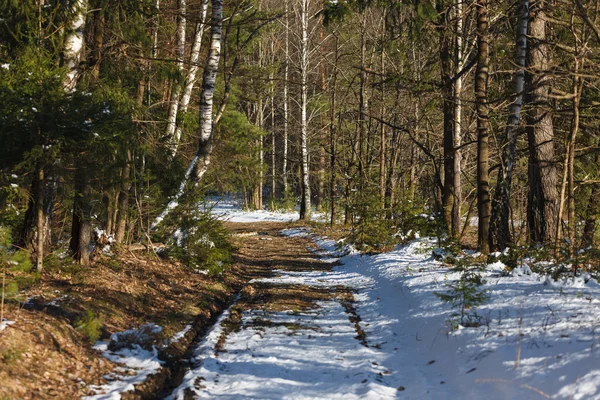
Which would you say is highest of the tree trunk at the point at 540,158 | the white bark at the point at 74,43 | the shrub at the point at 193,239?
the white bark at the point at 74,43

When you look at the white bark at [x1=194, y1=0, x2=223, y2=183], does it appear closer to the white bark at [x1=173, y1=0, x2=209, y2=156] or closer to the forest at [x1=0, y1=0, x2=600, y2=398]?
the forest at [x1=0, y1=0, x2=600, y2=398]

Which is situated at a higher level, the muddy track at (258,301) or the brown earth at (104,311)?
the brown earth at (104,311)

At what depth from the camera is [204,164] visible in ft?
42.2

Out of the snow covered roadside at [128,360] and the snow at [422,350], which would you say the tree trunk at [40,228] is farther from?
the snow at [422,350]

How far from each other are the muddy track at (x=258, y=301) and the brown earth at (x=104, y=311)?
0.8 inches

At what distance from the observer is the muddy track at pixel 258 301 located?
5.82m

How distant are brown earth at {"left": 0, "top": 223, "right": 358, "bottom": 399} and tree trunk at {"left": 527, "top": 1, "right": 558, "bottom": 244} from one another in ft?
13.9

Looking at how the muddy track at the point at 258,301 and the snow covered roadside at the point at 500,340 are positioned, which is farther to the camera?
the muddy track at the point at 258,301

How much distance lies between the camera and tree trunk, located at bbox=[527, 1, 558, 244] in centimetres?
1087

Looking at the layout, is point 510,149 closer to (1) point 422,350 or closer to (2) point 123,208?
(1) point 422,350

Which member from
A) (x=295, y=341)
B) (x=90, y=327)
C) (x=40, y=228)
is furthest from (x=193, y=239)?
(x=90, y=327)

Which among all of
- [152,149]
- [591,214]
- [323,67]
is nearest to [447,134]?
[591,214]

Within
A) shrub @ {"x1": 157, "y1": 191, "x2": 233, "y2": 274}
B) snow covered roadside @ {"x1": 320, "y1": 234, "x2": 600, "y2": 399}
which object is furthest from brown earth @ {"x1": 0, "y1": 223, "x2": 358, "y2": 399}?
→ snow covered roadside @ {"x1": 320, "y1": 234, "x2": 600, "y2": 399}

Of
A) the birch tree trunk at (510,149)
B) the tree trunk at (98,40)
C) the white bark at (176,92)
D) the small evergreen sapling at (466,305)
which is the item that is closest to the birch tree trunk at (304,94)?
the white bark at (176,92)
